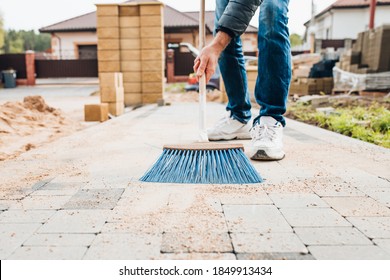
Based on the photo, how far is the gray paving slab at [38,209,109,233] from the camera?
3.97 feet

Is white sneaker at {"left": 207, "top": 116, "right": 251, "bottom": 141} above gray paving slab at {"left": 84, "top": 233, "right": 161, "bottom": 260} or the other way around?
above

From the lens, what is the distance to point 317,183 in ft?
5.70

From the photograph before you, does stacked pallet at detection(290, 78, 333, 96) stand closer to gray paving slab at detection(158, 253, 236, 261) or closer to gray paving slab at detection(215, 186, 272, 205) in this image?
gray paving slab at detection(215, 186, 272, 205)

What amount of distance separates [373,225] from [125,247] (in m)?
0.79

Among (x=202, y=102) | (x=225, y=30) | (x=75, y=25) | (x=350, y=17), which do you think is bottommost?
(x=202, y=102)

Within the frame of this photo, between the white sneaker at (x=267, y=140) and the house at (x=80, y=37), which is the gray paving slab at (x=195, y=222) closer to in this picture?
the white sneaker at (x=267, y=140)

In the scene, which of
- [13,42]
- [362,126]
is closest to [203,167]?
[362,126]

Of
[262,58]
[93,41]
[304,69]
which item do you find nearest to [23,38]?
[93,41]

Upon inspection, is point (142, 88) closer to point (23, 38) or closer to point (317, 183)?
point (317, 183)

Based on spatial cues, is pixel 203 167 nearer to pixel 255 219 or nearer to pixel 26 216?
pixel 255 219

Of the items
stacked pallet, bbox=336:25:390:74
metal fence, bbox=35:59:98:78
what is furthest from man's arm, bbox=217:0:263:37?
metal fence, bbox=35:59:98:78

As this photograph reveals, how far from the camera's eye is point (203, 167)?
1.77 metres

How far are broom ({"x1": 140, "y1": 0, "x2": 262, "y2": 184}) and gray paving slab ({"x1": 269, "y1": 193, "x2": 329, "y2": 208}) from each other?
22 centimetres

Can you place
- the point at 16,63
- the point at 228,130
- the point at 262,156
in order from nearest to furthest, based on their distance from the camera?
the point at 262,156
the point at 228,130
the point at 16,63
